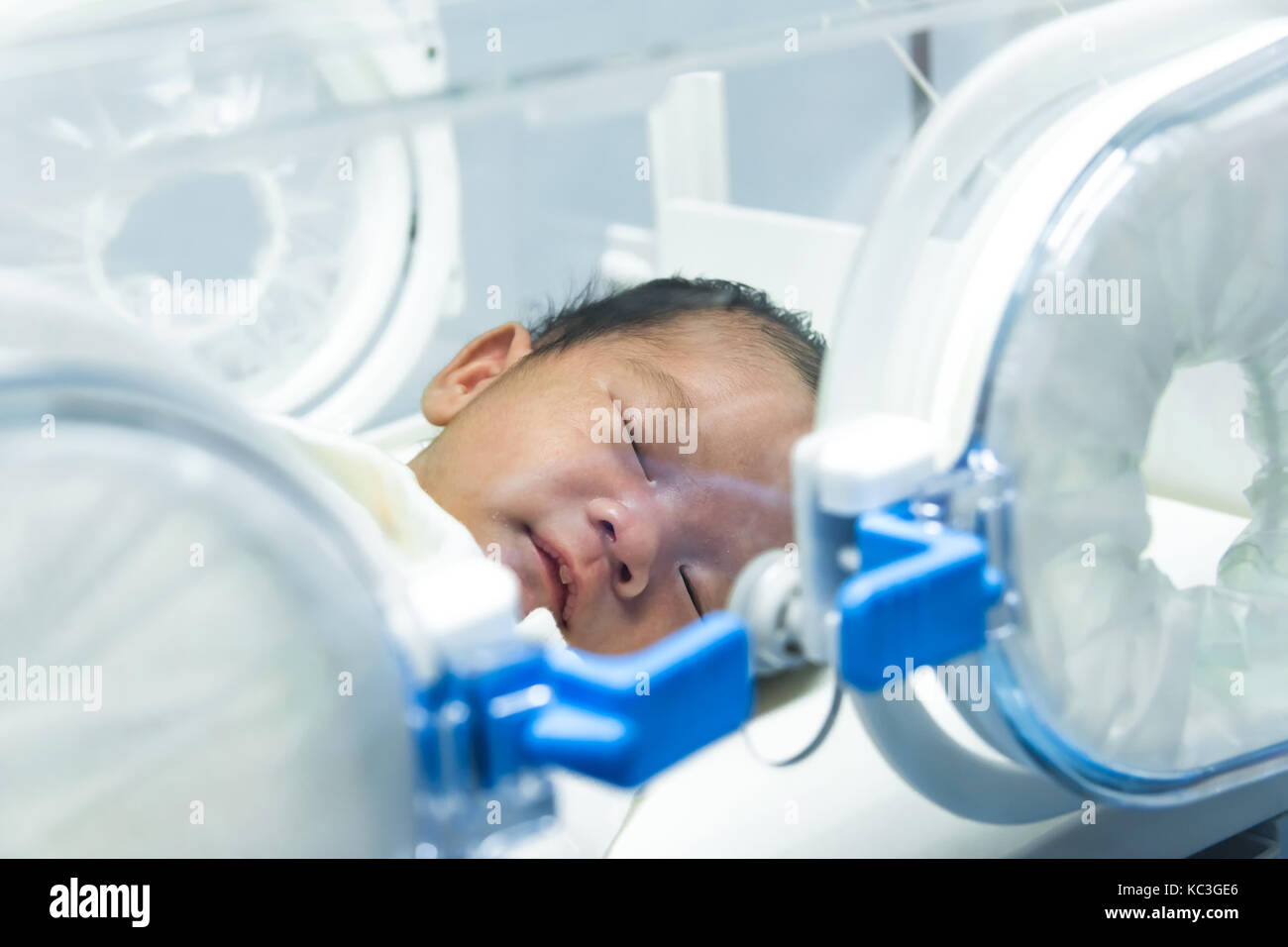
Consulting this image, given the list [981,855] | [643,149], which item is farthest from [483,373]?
[981,855]

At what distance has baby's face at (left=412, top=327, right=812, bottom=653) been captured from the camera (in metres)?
0.66

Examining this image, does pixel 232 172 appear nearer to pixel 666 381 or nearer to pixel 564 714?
pixel 666 381

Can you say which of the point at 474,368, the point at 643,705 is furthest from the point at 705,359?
the point at 643,705

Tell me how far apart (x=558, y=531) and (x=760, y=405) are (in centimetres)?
13

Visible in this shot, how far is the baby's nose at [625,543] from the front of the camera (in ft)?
2.24

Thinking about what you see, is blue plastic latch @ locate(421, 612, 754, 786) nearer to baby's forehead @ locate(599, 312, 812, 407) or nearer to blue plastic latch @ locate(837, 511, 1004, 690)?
blue plastic latch @ locate(837, 511, 1004, 690)

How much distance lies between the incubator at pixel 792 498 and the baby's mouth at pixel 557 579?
96 millimetres

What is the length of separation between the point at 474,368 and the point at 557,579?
11.1 inches

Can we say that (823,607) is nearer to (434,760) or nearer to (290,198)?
(434,760)

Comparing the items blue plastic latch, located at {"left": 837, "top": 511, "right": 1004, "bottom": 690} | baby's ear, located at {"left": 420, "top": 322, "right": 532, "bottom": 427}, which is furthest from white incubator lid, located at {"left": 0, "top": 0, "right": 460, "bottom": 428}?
blue plastic latch, located at {"left": 837, "top": 511, "right": 1004, "bottom": 690}

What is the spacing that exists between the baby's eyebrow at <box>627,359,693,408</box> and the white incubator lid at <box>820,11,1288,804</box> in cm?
15

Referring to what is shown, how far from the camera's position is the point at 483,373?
3.12 feet

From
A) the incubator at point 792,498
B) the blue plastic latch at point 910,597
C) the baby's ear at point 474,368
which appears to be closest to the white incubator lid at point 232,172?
the incubator at point 792,498

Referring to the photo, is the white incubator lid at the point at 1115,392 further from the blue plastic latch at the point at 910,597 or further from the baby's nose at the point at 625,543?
the baby's nose at the point at 625,543
